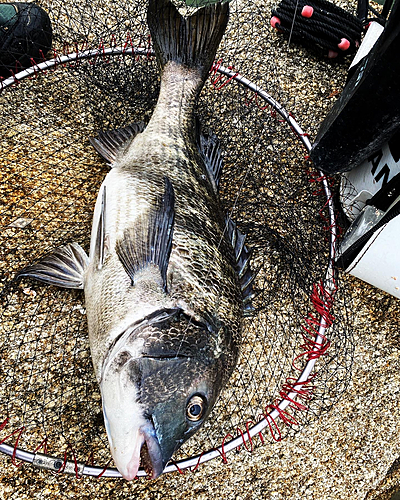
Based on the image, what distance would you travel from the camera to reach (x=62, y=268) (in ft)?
8.02

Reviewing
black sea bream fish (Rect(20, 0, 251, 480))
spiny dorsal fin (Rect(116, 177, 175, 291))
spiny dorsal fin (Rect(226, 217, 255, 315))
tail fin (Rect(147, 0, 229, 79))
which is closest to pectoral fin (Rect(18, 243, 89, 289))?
black sea bream fish (Rect(20, 0, 251, 480))

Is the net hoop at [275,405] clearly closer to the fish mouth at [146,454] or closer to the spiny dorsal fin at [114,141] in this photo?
the fish mouth at [146,454]

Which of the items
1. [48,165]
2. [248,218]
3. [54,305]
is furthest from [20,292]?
[248,218]

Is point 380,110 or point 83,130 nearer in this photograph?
point 380,110

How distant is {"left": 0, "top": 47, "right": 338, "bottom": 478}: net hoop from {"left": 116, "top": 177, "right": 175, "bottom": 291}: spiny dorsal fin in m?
1.04

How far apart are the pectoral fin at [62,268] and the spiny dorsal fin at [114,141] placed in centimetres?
68

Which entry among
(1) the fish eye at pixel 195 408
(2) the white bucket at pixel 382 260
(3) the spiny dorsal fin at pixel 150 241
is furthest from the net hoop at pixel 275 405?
(3) the spiny dorsal fin at pixel 150 241

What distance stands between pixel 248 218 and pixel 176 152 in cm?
78

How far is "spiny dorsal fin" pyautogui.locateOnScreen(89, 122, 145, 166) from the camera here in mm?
2793

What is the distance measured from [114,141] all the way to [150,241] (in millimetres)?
1066

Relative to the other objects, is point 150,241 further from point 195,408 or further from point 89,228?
point 89,228

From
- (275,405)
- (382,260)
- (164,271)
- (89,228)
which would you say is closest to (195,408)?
(164,271)

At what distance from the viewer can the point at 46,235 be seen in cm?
283

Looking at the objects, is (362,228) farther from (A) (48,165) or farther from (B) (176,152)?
(A) (48,165)
